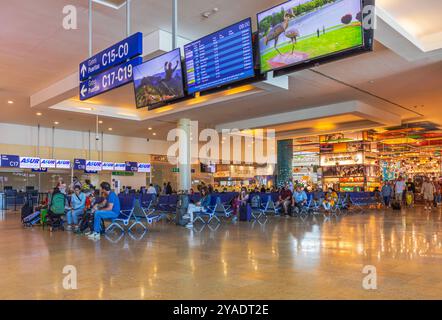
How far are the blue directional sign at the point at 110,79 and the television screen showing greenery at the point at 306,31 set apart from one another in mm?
2347

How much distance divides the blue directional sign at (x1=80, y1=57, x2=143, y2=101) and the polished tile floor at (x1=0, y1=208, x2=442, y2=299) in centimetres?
308

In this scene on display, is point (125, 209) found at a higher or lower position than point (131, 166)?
lower

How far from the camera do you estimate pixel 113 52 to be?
7.17 meters

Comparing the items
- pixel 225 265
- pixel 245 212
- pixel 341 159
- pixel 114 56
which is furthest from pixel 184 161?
pixel 341 159

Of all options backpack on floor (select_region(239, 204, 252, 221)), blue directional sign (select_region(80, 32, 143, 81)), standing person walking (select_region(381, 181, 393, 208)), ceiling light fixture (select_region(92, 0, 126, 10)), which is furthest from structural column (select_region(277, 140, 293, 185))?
blue directional sign (select_region(80, 32, 143, 81))

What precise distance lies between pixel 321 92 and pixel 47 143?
16284 millimetres

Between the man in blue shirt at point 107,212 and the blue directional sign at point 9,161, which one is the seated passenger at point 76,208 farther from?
the blue directional sign at point 9,161

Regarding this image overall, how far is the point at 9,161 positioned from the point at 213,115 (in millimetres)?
11012

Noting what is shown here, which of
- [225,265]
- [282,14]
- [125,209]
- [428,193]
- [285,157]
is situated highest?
[282,14]

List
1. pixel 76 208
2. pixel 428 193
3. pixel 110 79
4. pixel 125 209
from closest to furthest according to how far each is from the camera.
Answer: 1. pixel 110 79
2. pixel 125 209
3. pixel 76 208
4. pixel 428 193

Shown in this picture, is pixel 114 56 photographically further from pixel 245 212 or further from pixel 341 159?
pixel 341 159

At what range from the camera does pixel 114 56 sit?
7.13 meters
